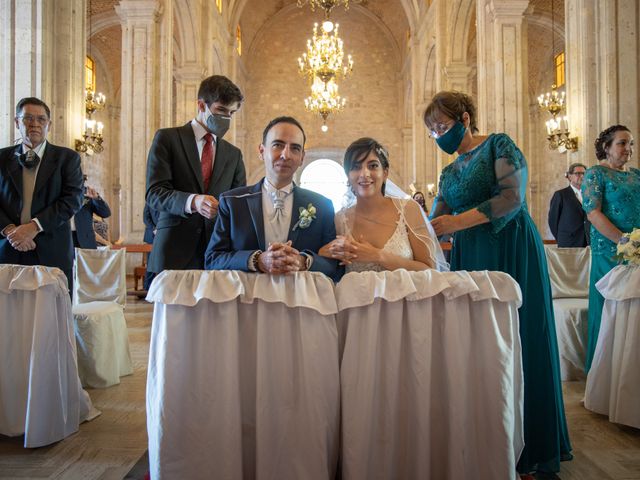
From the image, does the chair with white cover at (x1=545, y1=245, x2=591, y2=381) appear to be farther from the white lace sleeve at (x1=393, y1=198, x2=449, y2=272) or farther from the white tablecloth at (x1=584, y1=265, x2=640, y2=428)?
the white lace sleeve at (x1=393, y1=198, x2=449, y2=272)

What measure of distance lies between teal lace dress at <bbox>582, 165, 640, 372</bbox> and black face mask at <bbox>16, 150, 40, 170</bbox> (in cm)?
391

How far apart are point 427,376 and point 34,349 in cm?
227

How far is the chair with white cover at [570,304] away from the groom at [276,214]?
3.07 metres

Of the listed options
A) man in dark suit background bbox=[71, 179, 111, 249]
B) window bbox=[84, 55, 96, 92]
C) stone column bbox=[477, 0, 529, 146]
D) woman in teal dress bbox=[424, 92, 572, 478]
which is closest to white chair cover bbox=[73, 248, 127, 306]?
man in dark suit background bbox=[71, 179, 111, 249]

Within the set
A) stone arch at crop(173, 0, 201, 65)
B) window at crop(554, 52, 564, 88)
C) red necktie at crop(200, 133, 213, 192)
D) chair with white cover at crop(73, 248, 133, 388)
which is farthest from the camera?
window at crop(554, 52, 564, 88)

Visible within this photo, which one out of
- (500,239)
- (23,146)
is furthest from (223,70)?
(500,239)

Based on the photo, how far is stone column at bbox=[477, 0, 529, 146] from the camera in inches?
379

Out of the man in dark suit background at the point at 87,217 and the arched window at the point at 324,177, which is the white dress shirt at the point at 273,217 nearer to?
the man in dark suit background at the point at 87,217

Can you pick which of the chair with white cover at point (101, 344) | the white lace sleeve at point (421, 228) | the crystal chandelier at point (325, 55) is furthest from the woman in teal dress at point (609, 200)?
the crystal chandelier at point (325, 55)

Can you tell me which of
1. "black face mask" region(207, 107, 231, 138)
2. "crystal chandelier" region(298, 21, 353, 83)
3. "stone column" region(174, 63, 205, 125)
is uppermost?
"crystal chandelier" region(298, 21, 353, 83)

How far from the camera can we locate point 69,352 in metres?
3.15

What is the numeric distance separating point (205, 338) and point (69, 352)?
164cm

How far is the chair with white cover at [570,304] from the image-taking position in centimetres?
453

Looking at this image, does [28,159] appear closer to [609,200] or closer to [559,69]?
[609,200]
